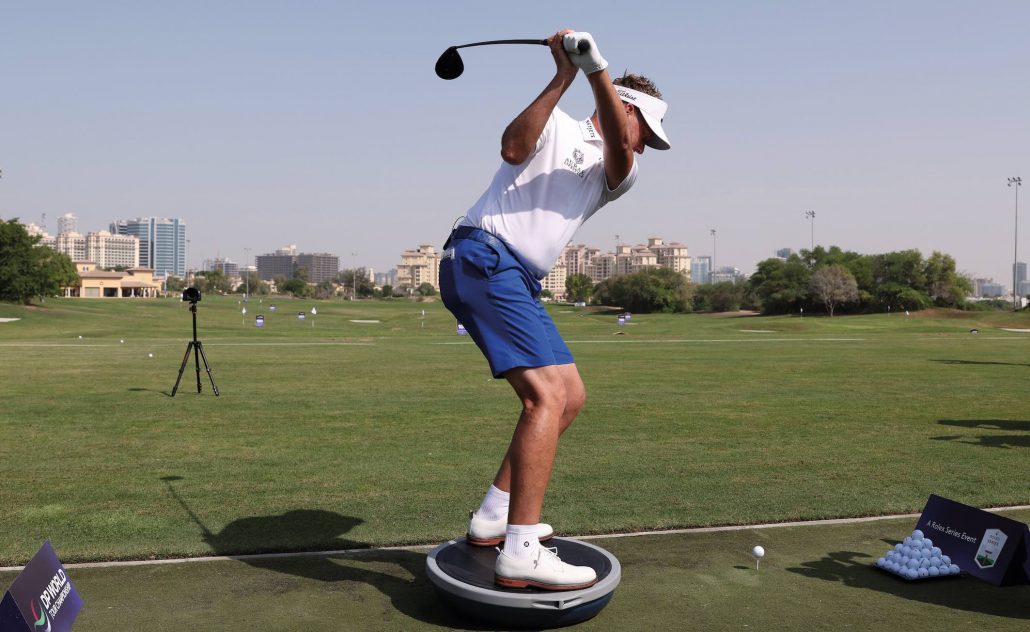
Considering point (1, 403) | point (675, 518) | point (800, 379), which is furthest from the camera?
point (800, 379)

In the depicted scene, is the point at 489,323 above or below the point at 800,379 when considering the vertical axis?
above

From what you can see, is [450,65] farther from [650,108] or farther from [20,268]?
[20,268]

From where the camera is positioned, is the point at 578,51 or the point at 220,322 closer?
the point at 578,51

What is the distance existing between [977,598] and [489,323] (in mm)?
3106

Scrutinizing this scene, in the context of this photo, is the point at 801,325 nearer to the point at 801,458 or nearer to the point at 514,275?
the point at 801,458

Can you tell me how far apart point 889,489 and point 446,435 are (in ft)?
17.9

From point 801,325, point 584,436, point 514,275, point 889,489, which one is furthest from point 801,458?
point 801,325

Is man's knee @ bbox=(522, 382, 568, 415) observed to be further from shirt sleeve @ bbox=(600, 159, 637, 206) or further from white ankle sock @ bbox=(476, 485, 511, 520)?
shirt sleeve @ bbox=(600, 159, 637, 206)

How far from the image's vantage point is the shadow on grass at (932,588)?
4658 millimetres

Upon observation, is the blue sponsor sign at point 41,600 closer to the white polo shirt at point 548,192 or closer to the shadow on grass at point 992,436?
the white polo shirt at point 548,192

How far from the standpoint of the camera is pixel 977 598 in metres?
4.80

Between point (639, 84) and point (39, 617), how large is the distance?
12.8 feet

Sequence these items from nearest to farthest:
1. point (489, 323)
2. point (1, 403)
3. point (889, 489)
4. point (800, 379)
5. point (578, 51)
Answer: point (578, 51)
point (489, 323)
point (889, 489)
point (1, 403)
point (800, 379)

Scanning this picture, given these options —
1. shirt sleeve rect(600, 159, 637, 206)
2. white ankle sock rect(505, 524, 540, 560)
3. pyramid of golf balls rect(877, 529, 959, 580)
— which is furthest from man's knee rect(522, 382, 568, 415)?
pyramid of golf balls rect(877, 529, 959, 580)
